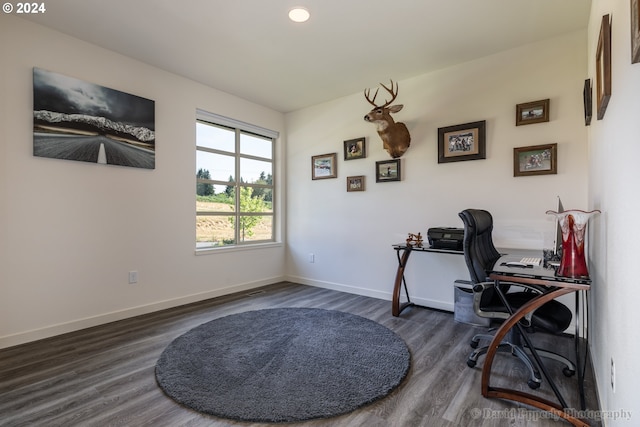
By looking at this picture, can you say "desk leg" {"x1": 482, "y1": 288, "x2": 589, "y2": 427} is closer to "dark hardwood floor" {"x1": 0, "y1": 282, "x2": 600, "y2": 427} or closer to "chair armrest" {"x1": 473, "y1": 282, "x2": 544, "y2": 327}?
"dark hardwood floor" {"x1": 0, "y1": 282, "x2": 600, "y2": 427}

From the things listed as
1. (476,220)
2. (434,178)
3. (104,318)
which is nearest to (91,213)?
(104,318)

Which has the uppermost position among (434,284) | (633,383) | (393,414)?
(633,383)

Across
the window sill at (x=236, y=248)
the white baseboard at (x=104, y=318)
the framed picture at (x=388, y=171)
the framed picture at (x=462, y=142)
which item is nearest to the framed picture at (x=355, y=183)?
the framed picture at (x=388, y=171)

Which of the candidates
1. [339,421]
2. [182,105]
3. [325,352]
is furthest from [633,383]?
[182,105]

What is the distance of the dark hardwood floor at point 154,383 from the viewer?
65.8 inches

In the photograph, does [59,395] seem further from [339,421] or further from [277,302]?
[277,302]

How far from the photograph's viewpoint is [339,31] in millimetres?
2781

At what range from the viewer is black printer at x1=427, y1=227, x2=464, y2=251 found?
3041 millimetres

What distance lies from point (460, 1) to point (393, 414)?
112 inches

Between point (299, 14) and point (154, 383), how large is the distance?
287 centimetres

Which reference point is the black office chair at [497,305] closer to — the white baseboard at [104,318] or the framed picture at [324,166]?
the framed picture at [324,166]

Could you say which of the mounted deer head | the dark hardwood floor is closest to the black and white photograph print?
the dark hardwood floor

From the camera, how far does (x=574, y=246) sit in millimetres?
1761

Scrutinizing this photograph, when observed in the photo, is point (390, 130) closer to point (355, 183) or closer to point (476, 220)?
point (355, 183)
